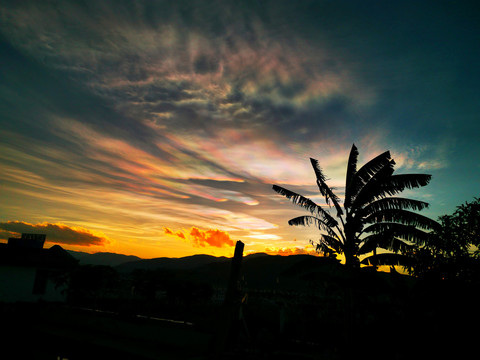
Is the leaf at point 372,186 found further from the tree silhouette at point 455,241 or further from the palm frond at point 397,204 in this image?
the tree silhouette at point 455,241

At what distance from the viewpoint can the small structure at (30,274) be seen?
1775cm

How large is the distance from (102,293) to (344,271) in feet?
65.8

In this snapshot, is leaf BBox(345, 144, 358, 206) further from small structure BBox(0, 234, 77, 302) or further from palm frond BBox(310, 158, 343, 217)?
small structure BBox(0, 234, 77, 302)

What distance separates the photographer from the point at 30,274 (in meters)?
18.8

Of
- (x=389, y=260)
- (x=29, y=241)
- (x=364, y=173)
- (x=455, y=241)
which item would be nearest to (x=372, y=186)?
(x=364, y=173)

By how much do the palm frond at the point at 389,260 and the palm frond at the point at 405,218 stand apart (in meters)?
1.41

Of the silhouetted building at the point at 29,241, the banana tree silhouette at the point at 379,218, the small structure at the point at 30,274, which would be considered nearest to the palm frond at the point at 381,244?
the banana tree silhouette at the point at 379,218

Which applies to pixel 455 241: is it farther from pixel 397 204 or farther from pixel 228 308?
pixel 228 308

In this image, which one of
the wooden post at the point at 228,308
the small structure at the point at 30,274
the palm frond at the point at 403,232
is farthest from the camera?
Result: the small structure at the point at 30,274

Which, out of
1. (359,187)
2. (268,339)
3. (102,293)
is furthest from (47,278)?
(359,187)

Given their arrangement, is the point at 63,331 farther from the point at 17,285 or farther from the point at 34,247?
the point at 34,247

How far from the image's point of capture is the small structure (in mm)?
17750

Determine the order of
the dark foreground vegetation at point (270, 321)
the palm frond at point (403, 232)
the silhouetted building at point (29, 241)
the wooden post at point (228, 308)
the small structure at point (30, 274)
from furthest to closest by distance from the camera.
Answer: the silhouetted building at point (29, 241) → the small structure at point (30, 274) → the palm frond at point (403, 232) → the wooden post at point (228, 308) → the dark foreground vegetation at point (270, 321)

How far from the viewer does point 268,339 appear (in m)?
10.4
